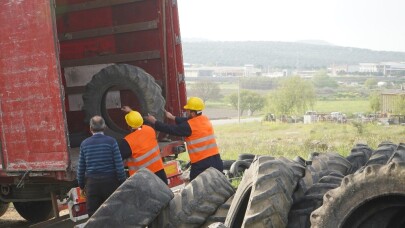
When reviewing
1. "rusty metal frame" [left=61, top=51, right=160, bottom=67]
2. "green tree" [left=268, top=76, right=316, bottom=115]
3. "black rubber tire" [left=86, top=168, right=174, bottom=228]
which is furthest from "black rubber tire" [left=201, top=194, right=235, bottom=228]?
"green tree" [left=268, top=76, right=316, bottom=115]

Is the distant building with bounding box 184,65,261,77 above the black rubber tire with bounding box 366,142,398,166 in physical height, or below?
below

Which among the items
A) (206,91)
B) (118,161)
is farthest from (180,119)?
(206,91)

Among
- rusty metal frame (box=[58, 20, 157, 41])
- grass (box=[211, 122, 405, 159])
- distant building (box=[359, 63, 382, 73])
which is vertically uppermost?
rusty metal frame (box=[58, 20, 157, 41])

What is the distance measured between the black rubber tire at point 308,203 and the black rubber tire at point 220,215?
2.73 ft

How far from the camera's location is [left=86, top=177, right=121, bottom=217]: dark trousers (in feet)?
24.1

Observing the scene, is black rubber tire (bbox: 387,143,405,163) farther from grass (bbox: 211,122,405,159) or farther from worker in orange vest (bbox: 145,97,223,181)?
grass (bbox: 211,122,405,159)

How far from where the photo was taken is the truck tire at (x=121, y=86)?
9016mm

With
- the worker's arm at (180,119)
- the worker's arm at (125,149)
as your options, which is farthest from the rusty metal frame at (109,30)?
the worker's arm at (125,149)

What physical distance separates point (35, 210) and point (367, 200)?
700cm

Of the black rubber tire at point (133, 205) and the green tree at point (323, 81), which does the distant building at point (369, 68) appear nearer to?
the green tree at point (323, 81)

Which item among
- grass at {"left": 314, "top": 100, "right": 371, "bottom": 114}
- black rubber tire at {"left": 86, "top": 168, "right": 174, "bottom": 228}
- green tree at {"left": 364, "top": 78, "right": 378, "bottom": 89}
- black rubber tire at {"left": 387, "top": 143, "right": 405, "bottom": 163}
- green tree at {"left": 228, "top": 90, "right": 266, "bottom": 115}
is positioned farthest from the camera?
green tree at {"left": 364, "top": 78, "right": 378, "bottom": 89}

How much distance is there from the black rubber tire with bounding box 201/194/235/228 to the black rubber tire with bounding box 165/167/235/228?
31 mm

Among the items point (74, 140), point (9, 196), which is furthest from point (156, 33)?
point (9, 196)

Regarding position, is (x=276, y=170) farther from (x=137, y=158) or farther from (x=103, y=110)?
(x=103, y=110)
